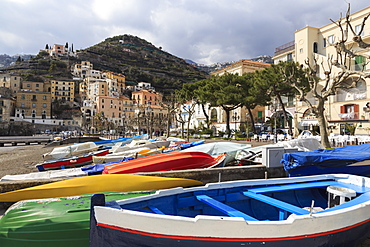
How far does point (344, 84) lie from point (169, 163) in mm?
33767

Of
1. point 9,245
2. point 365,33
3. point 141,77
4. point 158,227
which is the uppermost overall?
point 141,77

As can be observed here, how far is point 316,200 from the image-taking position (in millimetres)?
5223

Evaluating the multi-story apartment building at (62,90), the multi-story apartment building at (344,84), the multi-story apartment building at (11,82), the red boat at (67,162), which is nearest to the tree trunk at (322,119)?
the red boat at (67,162)

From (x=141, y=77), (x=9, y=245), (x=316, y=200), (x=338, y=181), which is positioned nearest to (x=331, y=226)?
(x=316, y=200)

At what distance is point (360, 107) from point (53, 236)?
36.7 m

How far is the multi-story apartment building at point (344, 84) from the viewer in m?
30.4

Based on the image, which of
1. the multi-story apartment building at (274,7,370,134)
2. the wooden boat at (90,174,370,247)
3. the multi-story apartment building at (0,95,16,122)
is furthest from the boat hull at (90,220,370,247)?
the multi-story apartment building at (0,95,16,122)

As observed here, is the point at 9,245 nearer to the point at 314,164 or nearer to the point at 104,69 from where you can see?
the point at 314,164

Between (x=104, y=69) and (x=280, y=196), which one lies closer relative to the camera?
(x=280, y=196)

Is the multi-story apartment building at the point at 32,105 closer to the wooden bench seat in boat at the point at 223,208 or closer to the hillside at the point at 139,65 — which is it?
the hillside at the point at 139,65

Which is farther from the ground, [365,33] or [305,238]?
[365,33]

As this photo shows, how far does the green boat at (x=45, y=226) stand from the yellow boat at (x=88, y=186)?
0.84 meters

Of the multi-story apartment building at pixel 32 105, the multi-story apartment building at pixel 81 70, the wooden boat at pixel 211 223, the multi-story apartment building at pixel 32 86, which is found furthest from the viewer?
the multi-story apartment building at pixel 81 70

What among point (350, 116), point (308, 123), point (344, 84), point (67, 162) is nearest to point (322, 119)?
point (67, 162)
